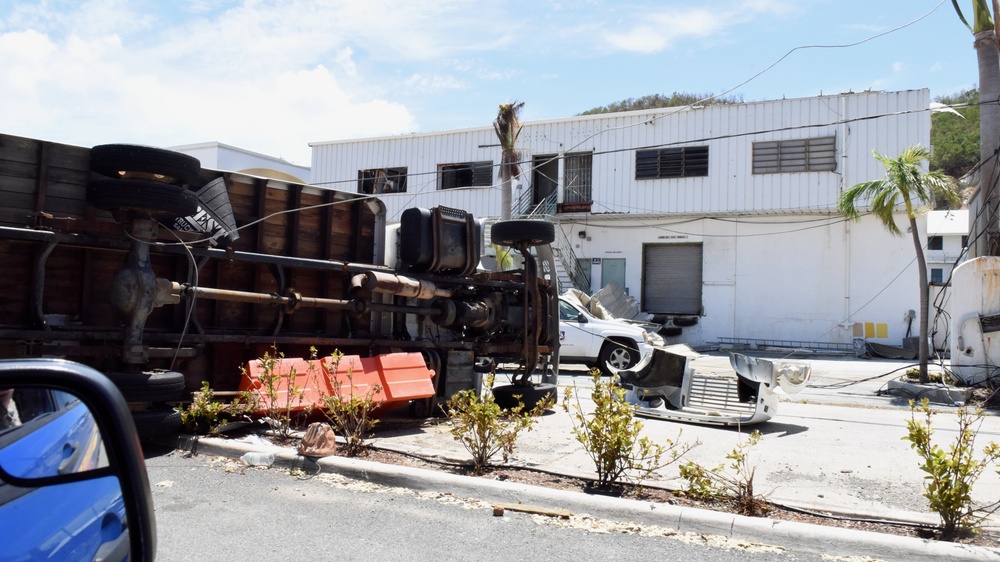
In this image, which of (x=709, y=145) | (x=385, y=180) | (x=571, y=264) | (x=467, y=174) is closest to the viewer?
(x=709, y=145)

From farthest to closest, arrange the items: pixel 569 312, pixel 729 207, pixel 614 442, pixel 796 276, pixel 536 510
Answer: pixel 729 207 → pixel 796 276 → pixel 569 312 → pixel 614 442 → pixel 536 510

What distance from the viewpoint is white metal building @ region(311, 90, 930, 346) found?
25.0 meters

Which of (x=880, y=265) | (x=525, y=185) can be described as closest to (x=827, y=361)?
(x=880, y=265)

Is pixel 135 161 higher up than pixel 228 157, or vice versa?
pixel 228 157

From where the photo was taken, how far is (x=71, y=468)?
5.70ft

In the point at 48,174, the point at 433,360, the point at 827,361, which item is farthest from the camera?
the point at 827,361

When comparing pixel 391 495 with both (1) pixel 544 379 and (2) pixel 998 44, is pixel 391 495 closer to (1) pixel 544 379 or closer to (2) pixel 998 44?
(1) pixel 544 379

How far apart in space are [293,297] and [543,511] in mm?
4304

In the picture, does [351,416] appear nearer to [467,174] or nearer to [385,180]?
[467,174]

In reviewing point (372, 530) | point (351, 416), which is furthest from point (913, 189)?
point (372, 530)

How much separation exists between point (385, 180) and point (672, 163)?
40.4ft

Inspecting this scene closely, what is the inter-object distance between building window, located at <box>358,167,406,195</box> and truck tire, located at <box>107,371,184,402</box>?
86.1 ft

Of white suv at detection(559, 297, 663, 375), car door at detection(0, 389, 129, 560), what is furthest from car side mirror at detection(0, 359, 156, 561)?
white suv at detection(559, 297, 663, 375)

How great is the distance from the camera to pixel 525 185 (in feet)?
100
